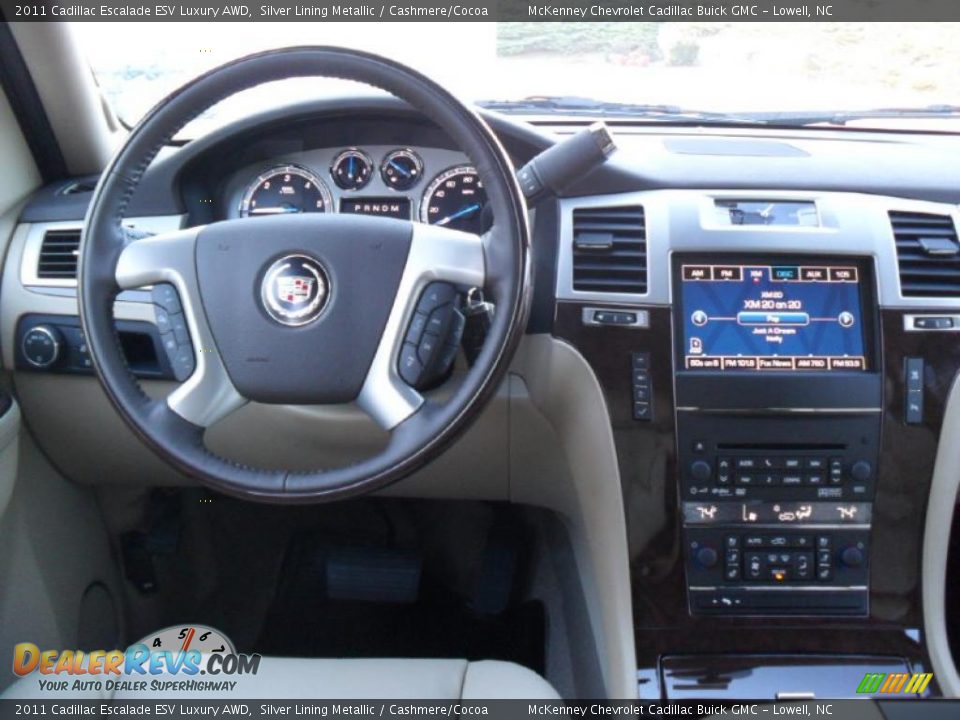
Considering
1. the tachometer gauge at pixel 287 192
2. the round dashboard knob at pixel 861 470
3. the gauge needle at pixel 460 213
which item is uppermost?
the tachometer gauge at pixel 287 192

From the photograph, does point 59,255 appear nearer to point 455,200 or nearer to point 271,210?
point 271,210

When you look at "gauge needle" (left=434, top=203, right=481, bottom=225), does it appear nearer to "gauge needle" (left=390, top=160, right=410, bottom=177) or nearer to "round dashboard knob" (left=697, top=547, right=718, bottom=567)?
"gauge needle" (left=390, top=160, right=410, bottom=177)

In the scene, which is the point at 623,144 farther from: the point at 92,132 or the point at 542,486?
the point at 92,132

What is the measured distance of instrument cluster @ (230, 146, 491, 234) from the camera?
1.86 metres

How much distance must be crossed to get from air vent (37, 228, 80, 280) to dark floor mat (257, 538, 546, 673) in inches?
42.2

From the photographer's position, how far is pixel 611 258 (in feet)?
5.72

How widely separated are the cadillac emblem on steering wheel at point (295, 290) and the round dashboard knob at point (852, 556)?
104 centimetres

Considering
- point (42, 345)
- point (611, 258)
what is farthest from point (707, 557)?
point (42, 345)

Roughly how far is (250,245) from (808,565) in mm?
1133

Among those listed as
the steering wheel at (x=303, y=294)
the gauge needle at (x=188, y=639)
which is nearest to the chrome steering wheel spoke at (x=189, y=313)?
the steering wheel at (x=303, y=294)

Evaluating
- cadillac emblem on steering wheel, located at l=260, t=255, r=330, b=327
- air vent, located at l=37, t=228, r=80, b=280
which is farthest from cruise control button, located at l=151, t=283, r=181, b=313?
air vent, located at l=37, t=228, r=80, b=280

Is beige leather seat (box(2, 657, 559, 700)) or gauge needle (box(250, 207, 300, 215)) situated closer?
beige leather seat (box(2, 657, 559, 700))

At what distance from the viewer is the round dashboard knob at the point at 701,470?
1.73 meters

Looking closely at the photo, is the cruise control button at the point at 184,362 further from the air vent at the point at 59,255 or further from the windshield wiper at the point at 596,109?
the windshield wiper at the point at 596,109
